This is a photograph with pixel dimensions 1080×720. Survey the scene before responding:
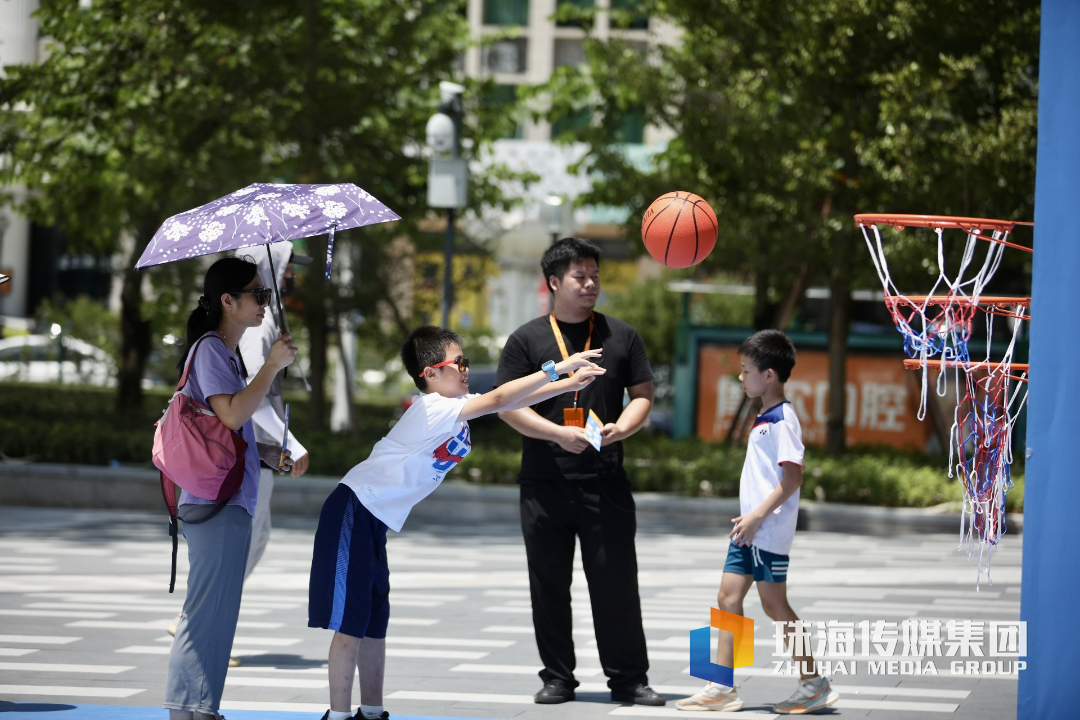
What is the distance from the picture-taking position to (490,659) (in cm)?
727

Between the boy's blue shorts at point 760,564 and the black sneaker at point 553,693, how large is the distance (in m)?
1.01

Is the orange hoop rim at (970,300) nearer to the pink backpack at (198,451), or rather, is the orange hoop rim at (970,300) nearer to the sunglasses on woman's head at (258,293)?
the sunglasses on woman's head at (258,293)

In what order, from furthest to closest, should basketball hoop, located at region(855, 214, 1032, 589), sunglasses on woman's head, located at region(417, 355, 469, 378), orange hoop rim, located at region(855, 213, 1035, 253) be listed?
basketball hoop, located at region(855, 214, 1032, 589) → orange hoop rim, located at region(855, 213, 1035, 253) → sunglasses on woman's head, located at region(417, 355, 469, 378)

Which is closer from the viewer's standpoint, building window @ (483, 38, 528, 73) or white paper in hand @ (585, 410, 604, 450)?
white paper in hand @ (585, 410, 604, 450)

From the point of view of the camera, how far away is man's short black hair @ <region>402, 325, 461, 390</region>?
526 centimetres

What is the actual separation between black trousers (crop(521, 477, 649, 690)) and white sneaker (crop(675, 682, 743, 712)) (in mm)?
268

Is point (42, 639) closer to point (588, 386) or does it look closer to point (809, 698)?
point (588, 386)

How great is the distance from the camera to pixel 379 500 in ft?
16.8

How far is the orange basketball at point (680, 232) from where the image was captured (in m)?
6.43

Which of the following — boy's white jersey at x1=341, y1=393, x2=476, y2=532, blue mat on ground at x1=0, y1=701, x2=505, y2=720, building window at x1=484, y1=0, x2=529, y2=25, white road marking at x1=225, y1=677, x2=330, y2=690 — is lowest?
white road marking at x1=225, y1=677, x2=330, y2=690

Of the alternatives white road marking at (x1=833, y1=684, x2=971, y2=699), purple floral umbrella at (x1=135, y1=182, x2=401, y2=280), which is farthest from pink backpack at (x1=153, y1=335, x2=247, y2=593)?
white road marking at (x1=833, y1=684, x2=971, y2=699)

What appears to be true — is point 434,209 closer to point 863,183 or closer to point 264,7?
point 264,7

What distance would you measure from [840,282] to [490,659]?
10.8m

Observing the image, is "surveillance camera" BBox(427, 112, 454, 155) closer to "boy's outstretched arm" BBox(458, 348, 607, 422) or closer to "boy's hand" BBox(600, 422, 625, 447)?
"boy's hand" BBox(600, 422, 625, 447)
